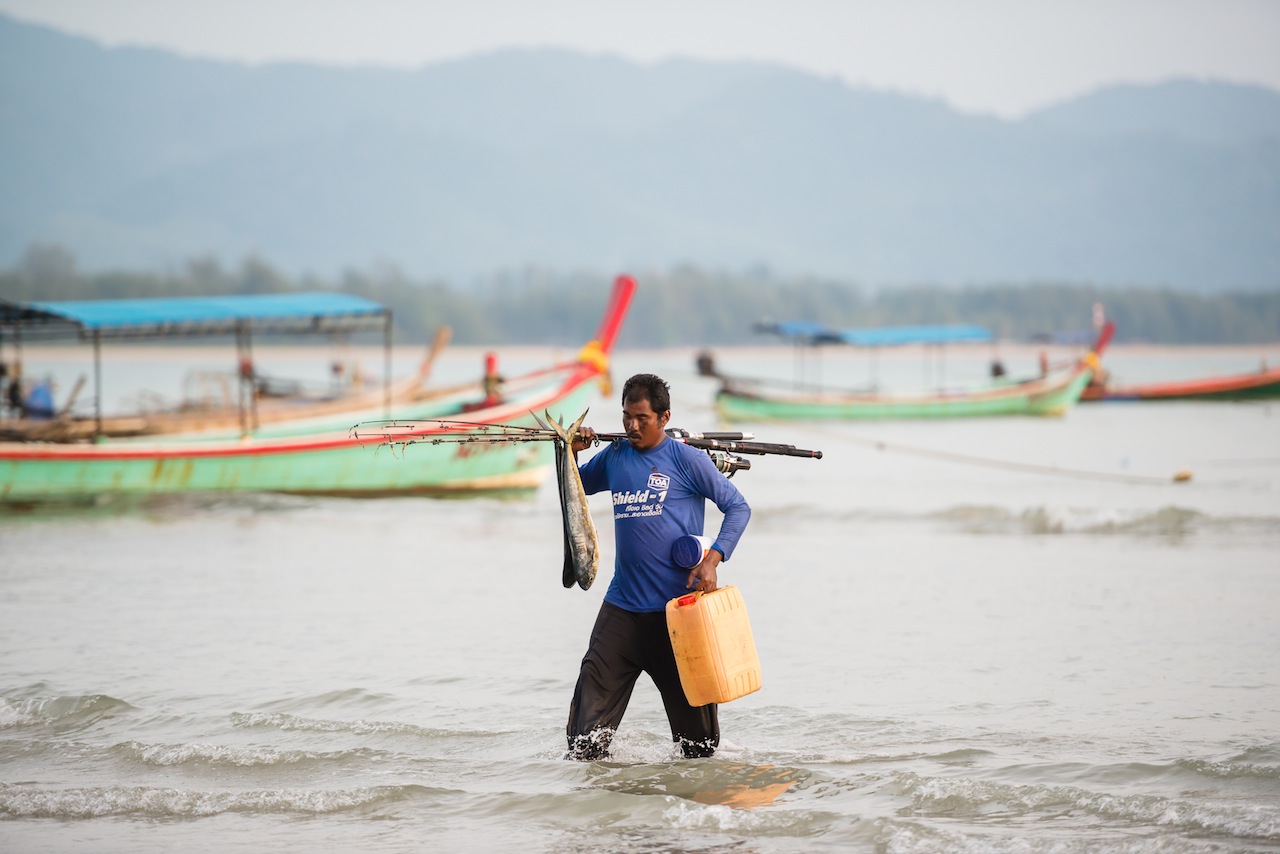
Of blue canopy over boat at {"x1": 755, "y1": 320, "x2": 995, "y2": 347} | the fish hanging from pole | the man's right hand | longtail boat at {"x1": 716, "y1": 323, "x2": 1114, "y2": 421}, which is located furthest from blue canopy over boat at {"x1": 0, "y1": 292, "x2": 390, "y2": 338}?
blue canopy over boat at {"x1": 755, "y1": 320, "x2": 995, "y2": 347}

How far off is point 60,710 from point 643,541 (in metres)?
4.38

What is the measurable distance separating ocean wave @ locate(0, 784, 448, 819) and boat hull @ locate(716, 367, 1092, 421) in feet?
104

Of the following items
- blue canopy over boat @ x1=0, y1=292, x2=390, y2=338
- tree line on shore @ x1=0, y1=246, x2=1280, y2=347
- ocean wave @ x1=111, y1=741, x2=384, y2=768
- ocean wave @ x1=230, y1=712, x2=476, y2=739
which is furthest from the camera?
tree line on shore @ x1=0, y1=246, x2=1280, y2=347

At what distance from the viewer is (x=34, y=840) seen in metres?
6.00

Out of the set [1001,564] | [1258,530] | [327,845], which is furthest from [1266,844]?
[1258,530]

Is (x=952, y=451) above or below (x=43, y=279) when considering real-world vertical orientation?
below

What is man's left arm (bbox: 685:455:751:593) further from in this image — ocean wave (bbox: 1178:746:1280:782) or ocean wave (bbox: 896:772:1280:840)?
ocean wave (bbox: 1178:746:1280:782)

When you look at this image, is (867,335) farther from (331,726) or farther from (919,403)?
(331,726)

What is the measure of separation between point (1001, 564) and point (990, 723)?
6.54 meters

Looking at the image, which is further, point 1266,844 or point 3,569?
point 3,569

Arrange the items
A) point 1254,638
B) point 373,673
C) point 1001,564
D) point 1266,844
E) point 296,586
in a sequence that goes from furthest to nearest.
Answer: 1. point 1001,564
2. point 296,586
3. point 1254,638
4. point 373,673
5. point 1266,844

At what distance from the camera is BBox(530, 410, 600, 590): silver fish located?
5.86 m

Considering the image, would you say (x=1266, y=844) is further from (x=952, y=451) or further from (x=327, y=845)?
(x=952, y=451)

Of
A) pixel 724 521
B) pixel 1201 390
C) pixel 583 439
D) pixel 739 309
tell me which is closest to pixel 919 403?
pixel 1201 390
